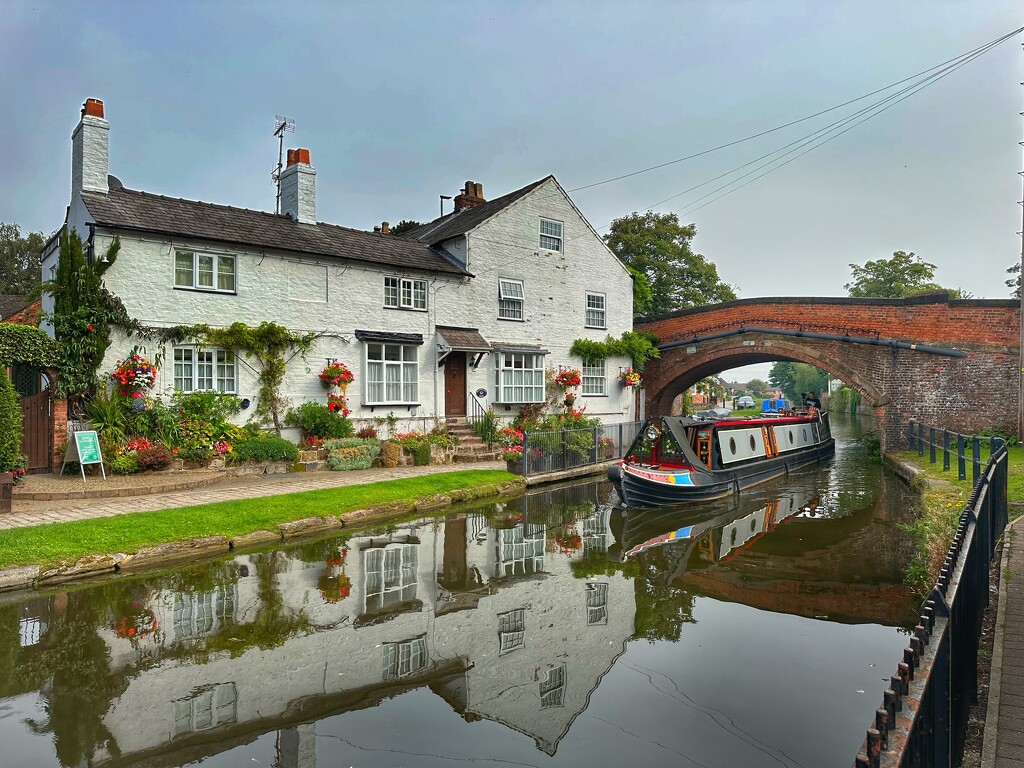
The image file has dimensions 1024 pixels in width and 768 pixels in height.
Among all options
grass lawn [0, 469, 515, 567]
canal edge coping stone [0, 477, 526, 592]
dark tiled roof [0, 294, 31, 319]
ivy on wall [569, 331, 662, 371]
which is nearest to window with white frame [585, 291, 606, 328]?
ivy on wall [569, 331, 662, 371]

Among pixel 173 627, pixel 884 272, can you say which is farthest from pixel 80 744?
pixel 884 272

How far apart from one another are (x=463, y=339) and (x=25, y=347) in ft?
35.4

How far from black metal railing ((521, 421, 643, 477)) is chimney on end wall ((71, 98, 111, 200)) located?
37.9ft

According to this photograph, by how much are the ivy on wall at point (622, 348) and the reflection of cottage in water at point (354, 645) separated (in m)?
14.5

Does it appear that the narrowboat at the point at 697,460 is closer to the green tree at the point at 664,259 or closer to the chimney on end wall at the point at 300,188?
the chimney on end wall at the point at 300,188

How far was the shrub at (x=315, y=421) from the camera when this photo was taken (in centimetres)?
1675

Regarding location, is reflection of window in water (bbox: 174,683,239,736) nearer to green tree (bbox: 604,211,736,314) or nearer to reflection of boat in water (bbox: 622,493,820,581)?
reflection of boat in water (bbox: 622,493,820,581)

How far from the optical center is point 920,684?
2.63m

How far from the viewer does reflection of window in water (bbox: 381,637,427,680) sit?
573 cm

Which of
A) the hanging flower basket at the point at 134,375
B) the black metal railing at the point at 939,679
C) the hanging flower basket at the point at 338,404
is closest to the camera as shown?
the black metal railing at the point at 939,679

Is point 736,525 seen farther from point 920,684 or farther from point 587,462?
point 920,684

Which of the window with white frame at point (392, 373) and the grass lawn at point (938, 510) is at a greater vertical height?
the window with white frame at point (392, 373)

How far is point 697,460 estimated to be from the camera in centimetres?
1441

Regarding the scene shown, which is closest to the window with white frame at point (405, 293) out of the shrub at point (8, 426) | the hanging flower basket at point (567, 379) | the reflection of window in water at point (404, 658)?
the hanging flower basket at point (567, 379)
